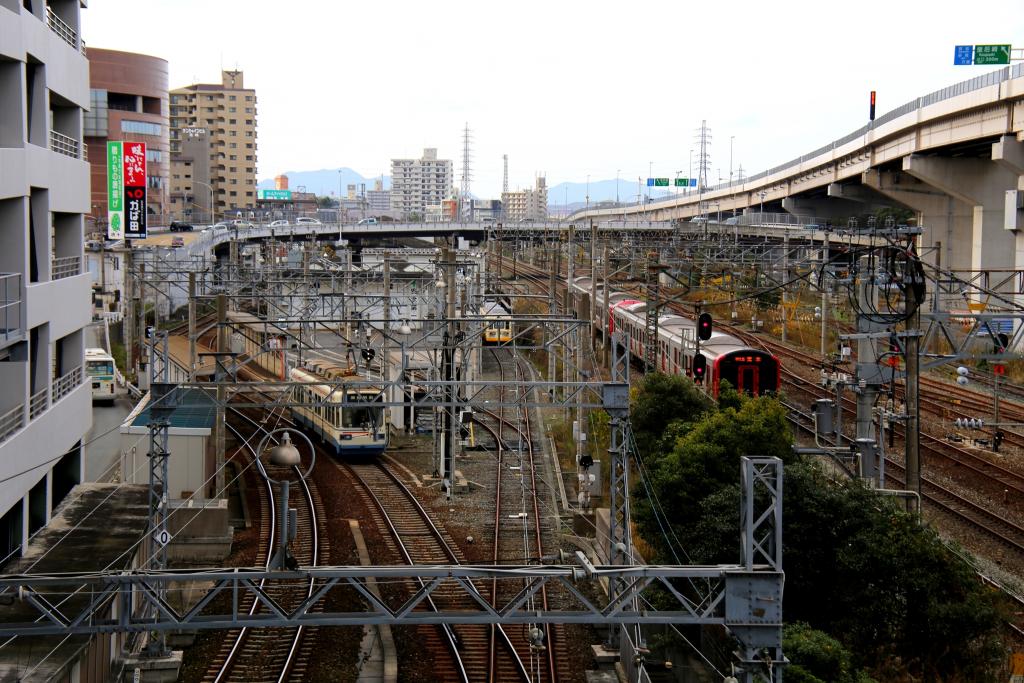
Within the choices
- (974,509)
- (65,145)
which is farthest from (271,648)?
(974,509)

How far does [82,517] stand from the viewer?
1159 cm

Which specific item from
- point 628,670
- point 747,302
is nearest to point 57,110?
point 628,670

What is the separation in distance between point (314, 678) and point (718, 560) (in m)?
4.03

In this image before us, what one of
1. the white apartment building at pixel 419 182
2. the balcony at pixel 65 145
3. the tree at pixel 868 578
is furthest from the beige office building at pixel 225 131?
the white apartment building at pixel 419 182

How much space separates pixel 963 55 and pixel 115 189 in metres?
27.1

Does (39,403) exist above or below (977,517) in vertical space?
above

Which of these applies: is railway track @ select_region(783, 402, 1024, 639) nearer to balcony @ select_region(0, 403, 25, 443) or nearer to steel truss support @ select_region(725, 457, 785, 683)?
steel truss support @ select_region(725, 457, 785, 683)

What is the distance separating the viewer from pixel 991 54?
22312 millimetres

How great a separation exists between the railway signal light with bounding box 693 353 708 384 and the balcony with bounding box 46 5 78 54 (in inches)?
419

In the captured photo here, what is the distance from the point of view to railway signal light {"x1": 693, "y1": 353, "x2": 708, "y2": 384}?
56.9ft

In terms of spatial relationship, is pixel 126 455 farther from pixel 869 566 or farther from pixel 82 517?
pixel 869 566

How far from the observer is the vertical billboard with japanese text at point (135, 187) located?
32.8 meters

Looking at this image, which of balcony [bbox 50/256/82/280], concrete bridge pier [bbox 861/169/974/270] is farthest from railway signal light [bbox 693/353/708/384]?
concrete bridge pier [bbox 861/169/974/270]

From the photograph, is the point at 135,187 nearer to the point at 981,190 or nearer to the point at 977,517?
the point at 981,190
